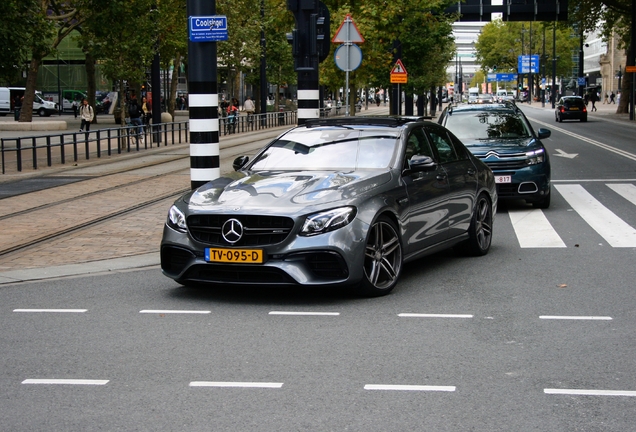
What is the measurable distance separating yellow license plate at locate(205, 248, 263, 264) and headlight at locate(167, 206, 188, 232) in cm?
39

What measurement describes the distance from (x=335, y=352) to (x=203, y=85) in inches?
256

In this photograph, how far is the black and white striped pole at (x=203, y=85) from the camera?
11836mm

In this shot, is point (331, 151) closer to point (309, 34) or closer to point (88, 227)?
point (88, 227)

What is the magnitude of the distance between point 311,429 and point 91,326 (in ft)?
9.53

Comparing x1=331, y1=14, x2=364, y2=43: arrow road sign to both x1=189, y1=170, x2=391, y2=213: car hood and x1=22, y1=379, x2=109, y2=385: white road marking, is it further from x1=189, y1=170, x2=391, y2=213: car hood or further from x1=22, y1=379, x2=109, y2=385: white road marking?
x1=22, y1=379, x2=109, y2=385: white road marking

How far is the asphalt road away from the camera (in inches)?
196

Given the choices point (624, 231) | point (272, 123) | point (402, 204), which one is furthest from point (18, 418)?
point (272, 123)

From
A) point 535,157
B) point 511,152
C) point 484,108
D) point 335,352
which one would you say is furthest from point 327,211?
point 484,108

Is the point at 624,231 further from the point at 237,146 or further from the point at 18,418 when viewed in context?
the point at 237,146

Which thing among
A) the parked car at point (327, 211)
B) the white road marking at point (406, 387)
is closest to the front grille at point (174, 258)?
the parked car at point (327, 211)

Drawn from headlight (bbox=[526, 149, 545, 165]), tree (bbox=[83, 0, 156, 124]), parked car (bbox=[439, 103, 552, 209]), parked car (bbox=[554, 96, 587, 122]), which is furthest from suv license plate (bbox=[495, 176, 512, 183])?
parked car (bbox=[554, 96, 587, 122])

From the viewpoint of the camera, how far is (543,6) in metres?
58.6

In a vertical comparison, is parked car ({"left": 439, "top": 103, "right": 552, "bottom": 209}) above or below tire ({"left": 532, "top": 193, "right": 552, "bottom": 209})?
above

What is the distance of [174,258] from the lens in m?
8.14
